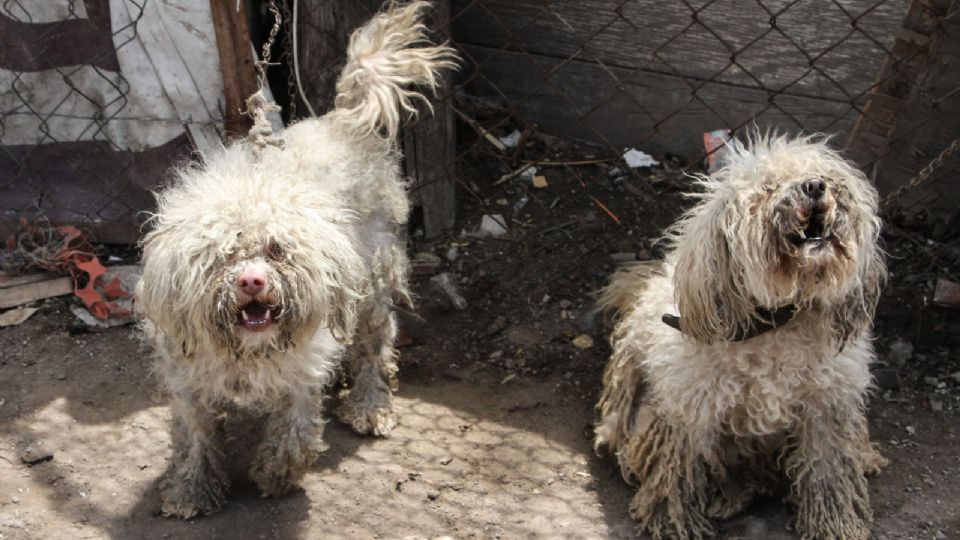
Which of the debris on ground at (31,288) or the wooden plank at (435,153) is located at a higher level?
the wooden plank at (435,153)

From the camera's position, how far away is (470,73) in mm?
5141

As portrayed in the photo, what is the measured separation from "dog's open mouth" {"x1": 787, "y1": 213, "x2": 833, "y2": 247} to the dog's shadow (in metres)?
1.91

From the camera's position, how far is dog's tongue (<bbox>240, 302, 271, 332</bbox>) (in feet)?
9.80

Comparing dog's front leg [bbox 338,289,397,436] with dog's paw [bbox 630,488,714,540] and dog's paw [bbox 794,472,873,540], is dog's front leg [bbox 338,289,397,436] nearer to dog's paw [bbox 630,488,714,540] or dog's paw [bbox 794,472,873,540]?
dog's paw [bbox 630,488,714,540]

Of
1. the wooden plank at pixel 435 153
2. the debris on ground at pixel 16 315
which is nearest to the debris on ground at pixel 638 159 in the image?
the wooden plank at pixel 435 153

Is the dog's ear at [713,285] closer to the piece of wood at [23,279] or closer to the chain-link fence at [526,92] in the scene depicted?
the chain-link fence at [526,92]

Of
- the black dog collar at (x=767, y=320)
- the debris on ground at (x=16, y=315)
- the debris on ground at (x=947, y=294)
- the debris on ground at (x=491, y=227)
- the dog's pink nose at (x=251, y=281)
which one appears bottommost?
the debris on ground at (x=16, y=315)

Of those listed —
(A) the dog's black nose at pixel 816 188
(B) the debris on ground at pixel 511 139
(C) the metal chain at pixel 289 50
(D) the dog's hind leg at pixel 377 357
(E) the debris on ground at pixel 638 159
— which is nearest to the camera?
(A) the dog's black nose at pixel 816 188

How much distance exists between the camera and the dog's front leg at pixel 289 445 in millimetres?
3391

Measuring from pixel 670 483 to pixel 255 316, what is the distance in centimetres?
152

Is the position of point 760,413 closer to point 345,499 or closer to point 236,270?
point 345,499

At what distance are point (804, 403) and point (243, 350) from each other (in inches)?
72.2

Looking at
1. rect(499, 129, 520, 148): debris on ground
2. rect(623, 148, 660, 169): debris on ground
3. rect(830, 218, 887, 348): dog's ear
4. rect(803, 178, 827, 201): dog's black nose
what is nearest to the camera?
rect(803, 178, 827, 201): dog's black nose

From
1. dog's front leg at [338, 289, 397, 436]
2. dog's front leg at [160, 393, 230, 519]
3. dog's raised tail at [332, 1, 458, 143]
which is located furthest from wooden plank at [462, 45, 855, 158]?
dog's front leg at [160, 393, 230, 519]
